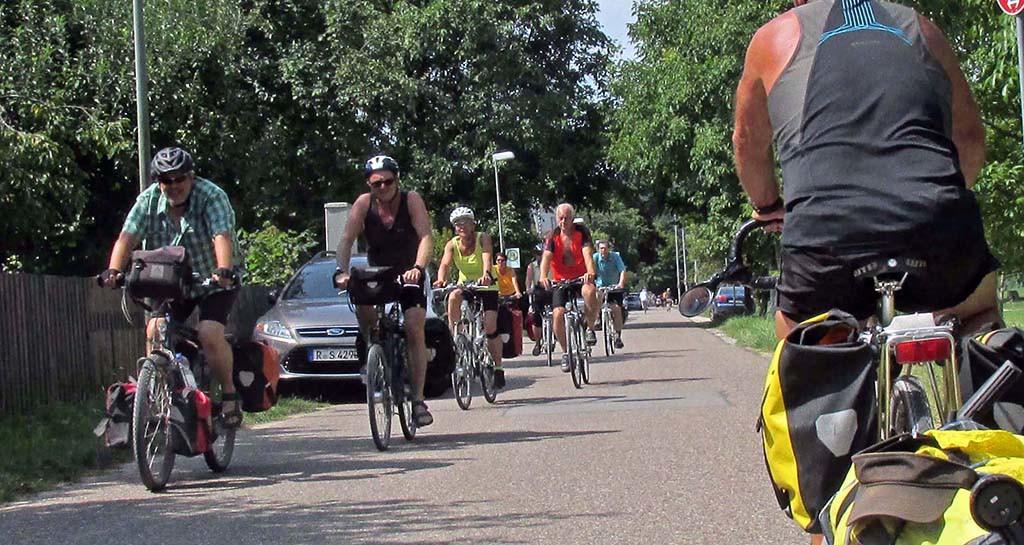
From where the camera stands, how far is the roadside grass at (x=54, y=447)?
881 cm

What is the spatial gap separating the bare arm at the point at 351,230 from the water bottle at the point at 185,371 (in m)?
1.63

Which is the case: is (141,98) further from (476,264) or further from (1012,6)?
(1012,6)

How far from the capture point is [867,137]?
3416 mm

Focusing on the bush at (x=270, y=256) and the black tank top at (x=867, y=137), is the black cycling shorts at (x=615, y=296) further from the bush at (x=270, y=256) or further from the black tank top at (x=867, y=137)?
the black tank top at (x=867, y=137)

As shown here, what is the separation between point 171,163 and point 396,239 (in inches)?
87.2

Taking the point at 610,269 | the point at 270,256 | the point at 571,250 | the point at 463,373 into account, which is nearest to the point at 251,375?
the point at 463,373

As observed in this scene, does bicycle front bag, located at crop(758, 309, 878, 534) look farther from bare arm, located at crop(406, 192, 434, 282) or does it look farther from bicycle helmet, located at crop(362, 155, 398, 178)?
bicycle helmet, located at crop(362, 155, 398, 178)

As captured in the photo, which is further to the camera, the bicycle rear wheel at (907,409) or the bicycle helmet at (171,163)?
the bicycle helmet at (171,163)

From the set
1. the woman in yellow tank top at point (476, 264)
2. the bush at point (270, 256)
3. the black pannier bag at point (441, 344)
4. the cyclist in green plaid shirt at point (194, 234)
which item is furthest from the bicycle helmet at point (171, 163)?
the bush at point (270, 256)

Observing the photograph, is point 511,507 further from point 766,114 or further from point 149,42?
point 149,42

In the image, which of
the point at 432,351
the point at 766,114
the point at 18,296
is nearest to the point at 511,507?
the point at 766,114

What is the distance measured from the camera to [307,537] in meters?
6.30

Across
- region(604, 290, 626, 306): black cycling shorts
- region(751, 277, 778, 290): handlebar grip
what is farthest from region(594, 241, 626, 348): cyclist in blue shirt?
region(751, 277, 778, 290): handlebar grip

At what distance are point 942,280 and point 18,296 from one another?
11.6m
